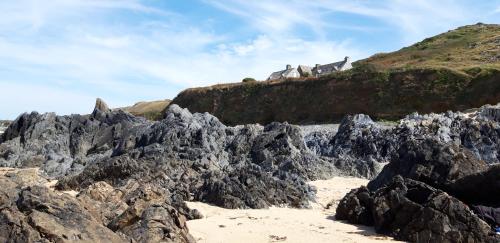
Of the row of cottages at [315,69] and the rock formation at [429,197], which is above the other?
the row of cottages at [315,69]

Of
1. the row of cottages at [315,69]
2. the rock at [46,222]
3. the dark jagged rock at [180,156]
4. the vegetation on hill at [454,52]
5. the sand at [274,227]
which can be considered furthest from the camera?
the row of cottages at [315,69]

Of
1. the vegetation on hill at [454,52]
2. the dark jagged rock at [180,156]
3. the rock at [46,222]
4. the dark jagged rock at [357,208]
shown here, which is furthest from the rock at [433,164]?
the vegetation on hill at [454,52]

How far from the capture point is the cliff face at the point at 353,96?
51.1 m

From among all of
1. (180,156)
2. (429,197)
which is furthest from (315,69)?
(429,197)

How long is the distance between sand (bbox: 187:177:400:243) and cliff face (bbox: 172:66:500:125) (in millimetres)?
36191

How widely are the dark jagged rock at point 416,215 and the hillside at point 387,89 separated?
118ft

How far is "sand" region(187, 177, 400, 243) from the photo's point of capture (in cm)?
1227

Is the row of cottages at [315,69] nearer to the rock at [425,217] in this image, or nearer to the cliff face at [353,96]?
the cliff face at [353,96]

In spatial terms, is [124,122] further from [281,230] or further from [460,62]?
[460,62]

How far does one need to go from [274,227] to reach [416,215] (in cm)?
318

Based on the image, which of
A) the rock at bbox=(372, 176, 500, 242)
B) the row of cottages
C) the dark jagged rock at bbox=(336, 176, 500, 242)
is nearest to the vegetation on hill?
the row of cottages

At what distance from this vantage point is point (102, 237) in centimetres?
964

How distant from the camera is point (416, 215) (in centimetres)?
1249

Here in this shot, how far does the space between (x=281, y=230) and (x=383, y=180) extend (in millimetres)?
5702
